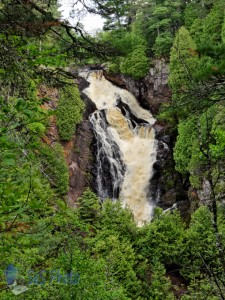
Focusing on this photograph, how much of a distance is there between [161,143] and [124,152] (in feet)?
8.42

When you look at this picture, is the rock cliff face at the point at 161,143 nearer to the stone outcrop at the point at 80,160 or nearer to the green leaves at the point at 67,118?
the stone outcrop at the point at 80,160

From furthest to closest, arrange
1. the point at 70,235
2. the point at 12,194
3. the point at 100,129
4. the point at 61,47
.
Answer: the point at 100,129 → the point at 70,235 → the point at 61,47 → the point at 12,194

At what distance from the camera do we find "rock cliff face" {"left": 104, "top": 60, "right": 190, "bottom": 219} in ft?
65.1

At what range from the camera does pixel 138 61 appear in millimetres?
28094

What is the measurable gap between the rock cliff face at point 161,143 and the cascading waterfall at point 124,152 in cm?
53

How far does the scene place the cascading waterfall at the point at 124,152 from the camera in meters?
21.0

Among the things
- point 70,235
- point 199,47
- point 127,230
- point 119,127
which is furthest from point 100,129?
point 199,47

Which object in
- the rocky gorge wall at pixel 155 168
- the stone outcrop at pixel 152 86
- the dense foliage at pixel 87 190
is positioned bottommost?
the dense foliage at pixel 87 190

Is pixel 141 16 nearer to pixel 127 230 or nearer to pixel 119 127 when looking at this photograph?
pixel 119 127

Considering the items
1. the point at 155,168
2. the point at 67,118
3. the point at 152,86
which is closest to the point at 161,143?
the point at 155,168

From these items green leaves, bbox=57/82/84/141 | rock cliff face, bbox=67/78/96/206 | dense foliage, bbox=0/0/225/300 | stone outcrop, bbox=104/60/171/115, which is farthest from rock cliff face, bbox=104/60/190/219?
green leaves, bbox=57/82/84/141

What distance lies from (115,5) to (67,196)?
49.7ft

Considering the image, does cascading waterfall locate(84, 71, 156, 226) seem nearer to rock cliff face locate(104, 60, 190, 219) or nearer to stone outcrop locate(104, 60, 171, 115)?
rock cliff face locate(104, 60, 190, 219)

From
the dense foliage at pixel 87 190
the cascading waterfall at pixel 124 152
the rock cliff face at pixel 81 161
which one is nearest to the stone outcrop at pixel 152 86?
the dense foliage at pixel 87 190
